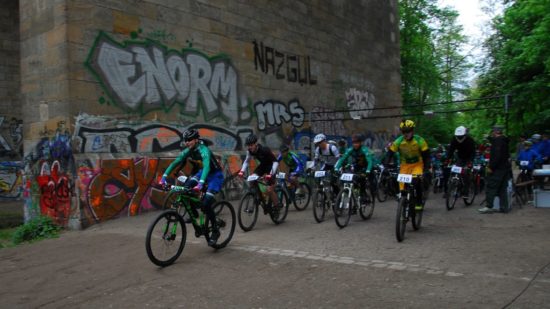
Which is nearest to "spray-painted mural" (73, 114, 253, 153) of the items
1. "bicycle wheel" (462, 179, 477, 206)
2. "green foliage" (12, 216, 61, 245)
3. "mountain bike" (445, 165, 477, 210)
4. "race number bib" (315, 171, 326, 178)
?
"green foliage" (12, 216, 61, 245)

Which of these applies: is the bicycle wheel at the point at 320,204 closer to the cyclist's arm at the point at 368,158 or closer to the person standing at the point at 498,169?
the cyclist's arm at the point at 368,158

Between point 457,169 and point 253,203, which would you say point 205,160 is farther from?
point 457,169

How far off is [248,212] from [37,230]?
4.69 metres

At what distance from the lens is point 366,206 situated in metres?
9.34

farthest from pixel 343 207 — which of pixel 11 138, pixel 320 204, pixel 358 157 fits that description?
pixel 11 138

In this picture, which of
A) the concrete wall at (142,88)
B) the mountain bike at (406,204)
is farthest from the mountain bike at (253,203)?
the concrete wall at (142,88)

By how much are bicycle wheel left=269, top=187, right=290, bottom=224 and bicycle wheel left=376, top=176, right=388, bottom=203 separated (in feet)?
12.6

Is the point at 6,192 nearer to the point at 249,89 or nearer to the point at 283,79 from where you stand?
the point at 249,89

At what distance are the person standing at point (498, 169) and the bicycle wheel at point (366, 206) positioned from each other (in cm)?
246

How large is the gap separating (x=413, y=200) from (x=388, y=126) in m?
16.4

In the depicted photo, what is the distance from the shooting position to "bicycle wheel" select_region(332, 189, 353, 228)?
27.1ft

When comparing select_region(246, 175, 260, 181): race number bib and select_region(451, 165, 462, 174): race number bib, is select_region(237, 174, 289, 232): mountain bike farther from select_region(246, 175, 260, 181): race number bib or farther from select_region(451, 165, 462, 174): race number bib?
select_region(451, 165, 462, 174): race number bib

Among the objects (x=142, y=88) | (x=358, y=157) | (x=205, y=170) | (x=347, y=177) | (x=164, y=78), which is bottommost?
(x=347, y=177)

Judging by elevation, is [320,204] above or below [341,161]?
below
